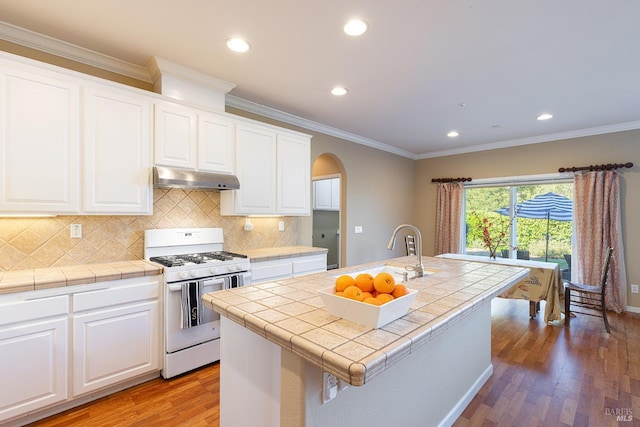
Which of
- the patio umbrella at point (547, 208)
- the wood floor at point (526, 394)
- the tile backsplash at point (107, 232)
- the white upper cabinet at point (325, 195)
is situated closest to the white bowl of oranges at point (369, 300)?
the wood floor at point (526, 394)

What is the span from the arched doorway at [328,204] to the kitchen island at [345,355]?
2757 mm

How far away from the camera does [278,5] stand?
5.90ft

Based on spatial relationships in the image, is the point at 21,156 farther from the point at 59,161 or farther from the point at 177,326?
the point at 177,326

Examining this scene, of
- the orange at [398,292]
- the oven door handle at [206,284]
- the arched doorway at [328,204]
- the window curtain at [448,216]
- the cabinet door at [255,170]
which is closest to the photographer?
the orange at [398,292]

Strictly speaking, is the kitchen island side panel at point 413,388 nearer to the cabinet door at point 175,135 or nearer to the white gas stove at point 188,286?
the white gas stove at point 188,286

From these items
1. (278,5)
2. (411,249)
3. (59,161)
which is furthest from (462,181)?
(59,161)

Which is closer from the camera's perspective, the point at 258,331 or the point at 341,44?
the point at 258,331

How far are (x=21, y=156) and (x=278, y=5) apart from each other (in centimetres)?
194

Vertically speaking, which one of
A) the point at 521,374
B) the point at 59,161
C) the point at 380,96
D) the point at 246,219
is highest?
the point at 380,96

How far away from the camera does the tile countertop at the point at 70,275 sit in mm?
1772

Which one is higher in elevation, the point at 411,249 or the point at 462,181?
the point at 462,181

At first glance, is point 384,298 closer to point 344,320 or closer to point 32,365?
point 344,320

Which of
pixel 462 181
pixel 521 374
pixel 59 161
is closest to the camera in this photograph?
pixel 59 161

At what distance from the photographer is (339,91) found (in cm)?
304
